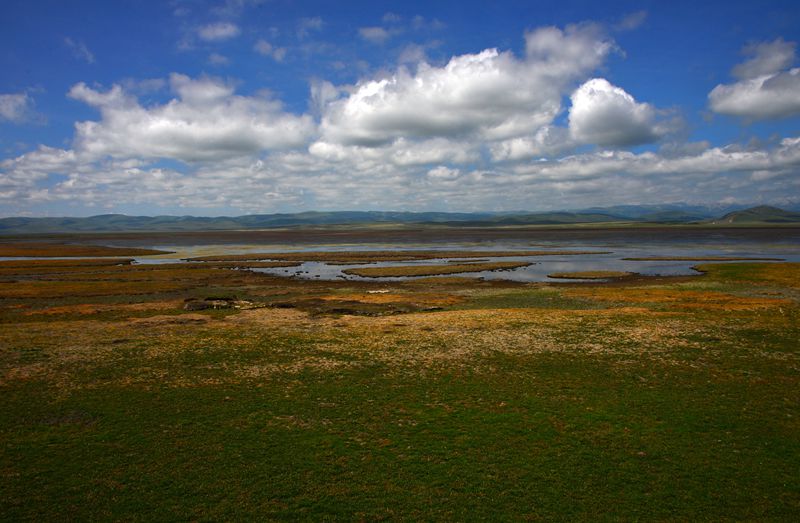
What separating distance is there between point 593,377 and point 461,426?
35.0ft

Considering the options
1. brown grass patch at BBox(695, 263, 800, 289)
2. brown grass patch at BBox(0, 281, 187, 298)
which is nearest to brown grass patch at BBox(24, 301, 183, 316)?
brown grass patch at BBox(0, 281, 187, 298)

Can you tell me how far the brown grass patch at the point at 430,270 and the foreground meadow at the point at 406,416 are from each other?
43614mm

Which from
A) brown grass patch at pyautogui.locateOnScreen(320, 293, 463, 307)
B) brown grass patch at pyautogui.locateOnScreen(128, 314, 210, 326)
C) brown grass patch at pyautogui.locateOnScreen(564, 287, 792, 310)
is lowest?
brown grass patch at pyautogui.locateOnScreen(320, 293, 463, 307)

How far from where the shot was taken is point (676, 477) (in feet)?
55.1

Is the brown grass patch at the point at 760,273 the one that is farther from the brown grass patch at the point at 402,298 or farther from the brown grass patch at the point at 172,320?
the brown grass patch at the point at 172,320

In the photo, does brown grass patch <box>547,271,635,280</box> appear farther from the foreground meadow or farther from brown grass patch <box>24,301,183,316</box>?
brown grass patch <box>24,301,183,316</box>

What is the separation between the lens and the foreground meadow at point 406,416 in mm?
15656

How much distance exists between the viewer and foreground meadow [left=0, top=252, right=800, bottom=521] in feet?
51.4

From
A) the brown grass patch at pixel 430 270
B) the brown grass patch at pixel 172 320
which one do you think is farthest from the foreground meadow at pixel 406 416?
the brown grass patch at pixel 430 270

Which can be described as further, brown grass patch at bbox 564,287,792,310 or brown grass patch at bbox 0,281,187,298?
brown grass patch at bbox 0,281,187,298

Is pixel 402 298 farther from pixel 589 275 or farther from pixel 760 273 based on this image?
pixel 760 273

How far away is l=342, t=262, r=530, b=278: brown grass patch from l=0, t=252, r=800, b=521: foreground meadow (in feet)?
143

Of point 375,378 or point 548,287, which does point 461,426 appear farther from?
point 548,287

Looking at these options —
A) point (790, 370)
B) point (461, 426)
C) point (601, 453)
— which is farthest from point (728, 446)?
point (790, 370)
